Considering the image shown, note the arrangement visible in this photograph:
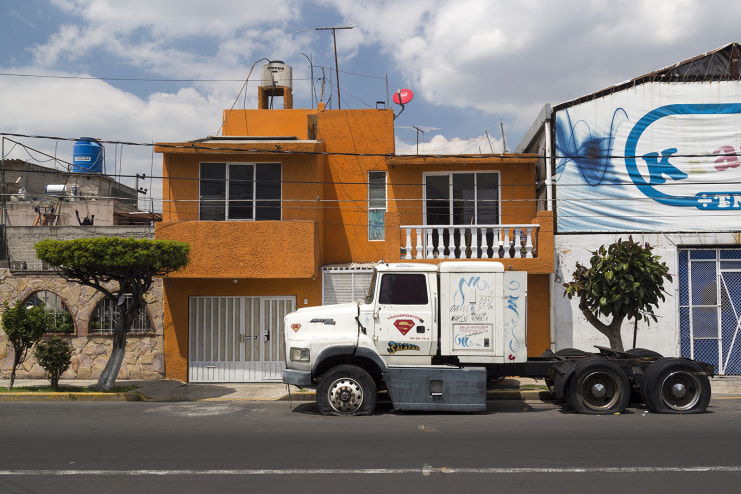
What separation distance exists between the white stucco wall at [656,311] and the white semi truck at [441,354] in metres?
4.09

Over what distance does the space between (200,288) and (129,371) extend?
2662 millimetres

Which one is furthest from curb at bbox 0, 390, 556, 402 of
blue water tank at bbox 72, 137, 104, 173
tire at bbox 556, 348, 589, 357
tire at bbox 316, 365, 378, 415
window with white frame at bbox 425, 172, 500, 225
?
blue water tank at bbox 72, 137, 104, 173

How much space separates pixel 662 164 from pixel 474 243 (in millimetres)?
5028

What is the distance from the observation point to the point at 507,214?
16.2 m

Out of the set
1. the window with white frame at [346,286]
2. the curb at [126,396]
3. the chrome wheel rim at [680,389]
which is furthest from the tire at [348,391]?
the window with white frame at [346,286]

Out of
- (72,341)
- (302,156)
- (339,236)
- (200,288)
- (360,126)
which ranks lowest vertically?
(72,341)

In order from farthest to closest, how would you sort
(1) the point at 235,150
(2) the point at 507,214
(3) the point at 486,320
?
(2) the point at 507,214 < (1) the point at 235,150 < (3) the point at 486,320

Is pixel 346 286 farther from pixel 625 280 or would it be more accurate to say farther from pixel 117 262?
pixel 625 280

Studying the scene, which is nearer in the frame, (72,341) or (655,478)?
(655,478)

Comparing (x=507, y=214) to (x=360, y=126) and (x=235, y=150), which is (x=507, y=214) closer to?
(x=360, y=126)

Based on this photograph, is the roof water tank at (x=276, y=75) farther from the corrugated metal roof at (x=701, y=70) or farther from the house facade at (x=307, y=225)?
the corrugated metal roof at (x=701, y=70)

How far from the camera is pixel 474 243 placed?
1452 cm

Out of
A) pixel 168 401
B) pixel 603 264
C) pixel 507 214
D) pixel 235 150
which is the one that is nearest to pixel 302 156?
pixel 235 150

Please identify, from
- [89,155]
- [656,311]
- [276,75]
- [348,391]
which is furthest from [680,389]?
[89,155]
